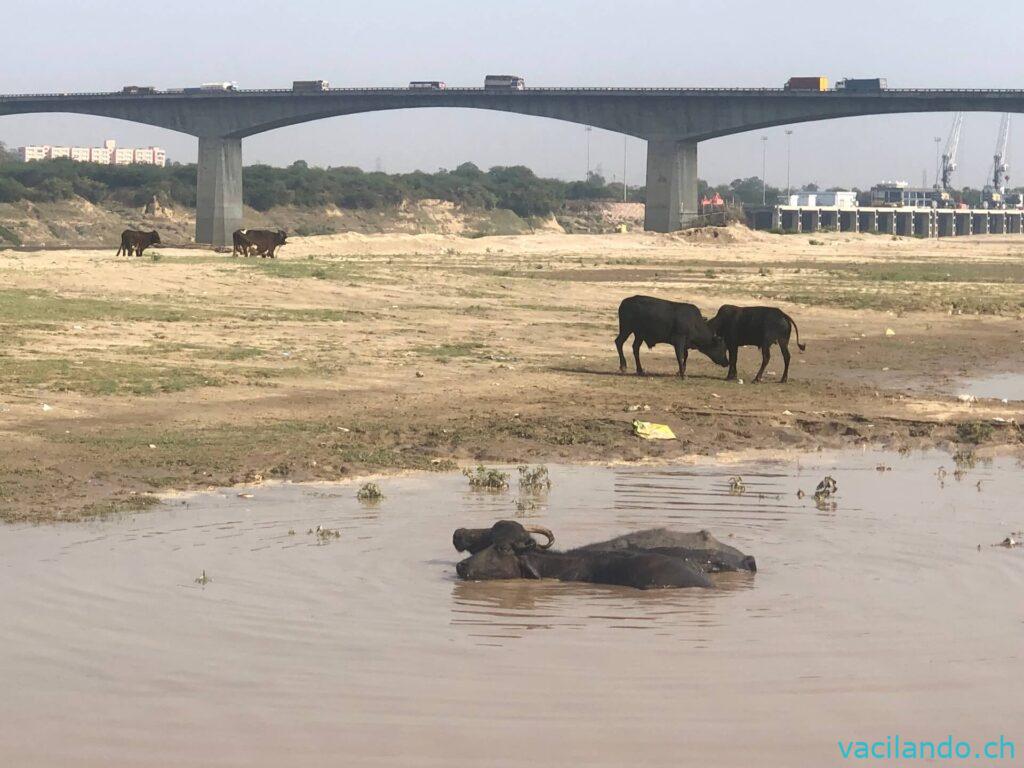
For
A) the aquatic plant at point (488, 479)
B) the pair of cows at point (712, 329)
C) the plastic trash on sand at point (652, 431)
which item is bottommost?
the aquatic plant at point (488, 479)

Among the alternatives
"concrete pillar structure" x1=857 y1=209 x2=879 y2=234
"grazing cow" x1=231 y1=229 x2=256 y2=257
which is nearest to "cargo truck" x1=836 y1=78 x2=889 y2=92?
"grazing cow" x1=231 y1=229 x2=256 y2=257

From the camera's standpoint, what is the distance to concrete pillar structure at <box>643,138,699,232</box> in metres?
84.6

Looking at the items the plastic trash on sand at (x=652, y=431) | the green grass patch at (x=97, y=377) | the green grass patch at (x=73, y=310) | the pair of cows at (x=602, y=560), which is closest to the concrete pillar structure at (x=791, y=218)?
the green grass patch at (x=73, y=310)

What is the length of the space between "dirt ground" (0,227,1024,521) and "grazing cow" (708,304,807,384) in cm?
44

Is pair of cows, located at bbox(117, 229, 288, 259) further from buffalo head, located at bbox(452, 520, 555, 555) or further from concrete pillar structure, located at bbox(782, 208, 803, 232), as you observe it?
concrete pillar structure, located at bbox(782, 208, 803, 232)

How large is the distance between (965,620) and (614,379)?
37.1 ft

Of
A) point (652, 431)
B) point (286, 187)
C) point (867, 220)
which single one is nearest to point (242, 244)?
point (652, 431)

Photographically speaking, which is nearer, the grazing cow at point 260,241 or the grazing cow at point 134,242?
the grazing cow at point 134,242

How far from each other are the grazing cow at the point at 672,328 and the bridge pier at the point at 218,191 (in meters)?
69.4

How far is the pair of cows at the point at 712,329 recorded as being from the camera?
2016cm

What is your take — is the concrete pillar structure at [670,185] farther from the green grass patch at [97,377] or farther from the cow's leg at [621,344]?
the green grass patch at [97,377]

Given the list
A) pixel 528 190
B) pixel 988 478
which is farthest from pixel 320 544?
pixel 528 190

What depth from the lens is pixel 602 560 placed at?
9867 millimetres

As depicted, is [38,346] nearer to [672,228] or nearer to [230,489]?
[230,489]
